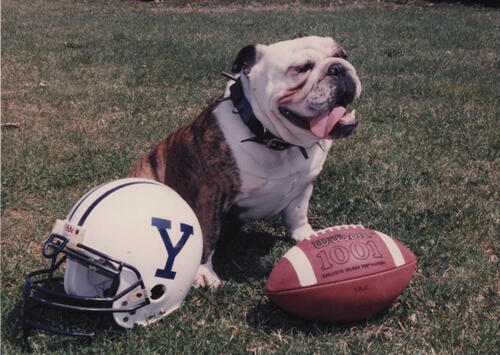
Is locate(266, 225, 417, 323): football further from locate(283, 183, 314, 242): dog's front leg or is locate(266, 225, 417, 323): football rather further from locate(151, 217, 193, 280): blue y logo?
locate(283, 183, 314, 242): dog's front leg

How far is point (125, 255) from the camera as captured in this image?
2285 millimetres

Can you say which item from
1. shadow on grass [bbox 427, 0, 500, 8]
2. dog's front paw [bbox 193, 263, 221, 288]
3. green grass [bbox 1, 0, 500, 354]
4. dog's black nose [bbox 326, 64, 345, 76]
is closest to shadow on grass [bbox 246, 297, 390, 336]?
green grass [bbox 1, 0, 500, 354]

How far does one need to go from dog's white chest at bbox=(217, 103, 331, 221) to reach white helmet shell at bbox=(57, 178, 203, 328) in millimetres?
404

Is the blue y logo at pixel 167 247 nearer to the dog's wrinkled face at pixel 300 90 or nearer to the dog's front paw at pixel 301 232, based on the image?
the dog's wrinkled face at pixel 300 90

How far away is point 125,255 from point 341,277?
39.2 inches

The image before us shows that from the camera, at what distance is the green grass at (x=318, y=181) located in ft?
8.13

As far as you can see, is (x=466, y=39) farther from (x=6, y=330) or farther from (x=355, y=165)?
(x=6, y=330)

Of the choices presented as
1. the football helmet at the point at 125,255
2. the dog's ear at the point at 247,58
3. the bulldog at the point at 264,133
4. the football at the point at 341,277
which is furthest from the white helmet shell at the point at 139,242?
the dog's ear at the point at 247,58

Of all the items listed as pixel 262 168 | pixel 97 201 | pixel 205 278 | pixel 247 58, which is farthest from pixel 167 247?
pixel 247 58

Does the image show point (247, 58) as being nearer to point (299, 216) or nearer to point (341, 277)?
point (299, 216)

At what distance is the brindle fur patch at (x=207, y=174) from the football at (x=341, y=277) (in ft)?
1.62

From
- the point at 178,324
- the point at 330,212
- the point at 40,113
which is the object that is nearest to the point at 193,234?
the point at 178,324

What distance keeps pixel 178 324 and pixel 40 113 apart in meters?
4.04

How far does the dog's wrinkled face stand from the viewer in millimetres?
2572
